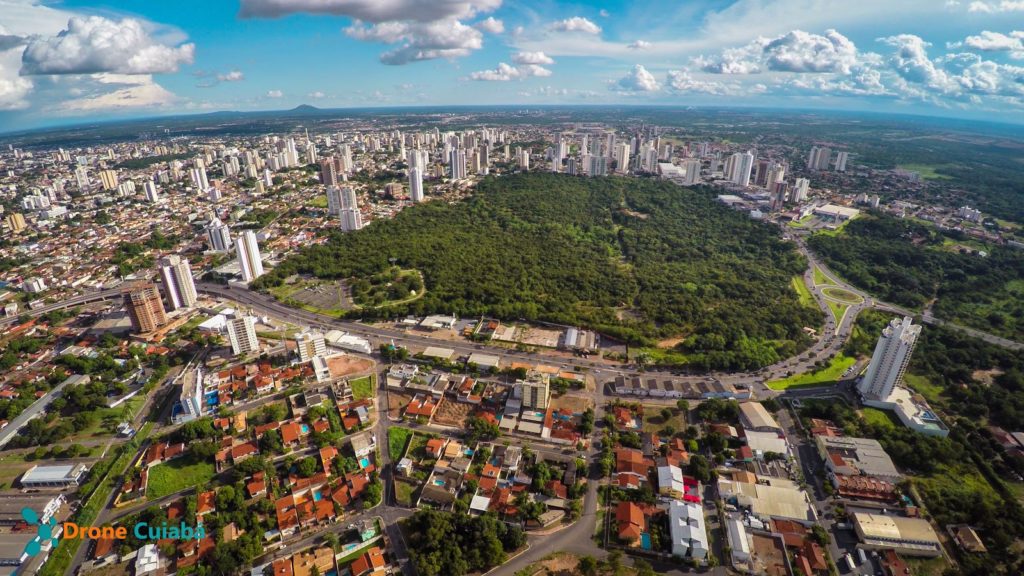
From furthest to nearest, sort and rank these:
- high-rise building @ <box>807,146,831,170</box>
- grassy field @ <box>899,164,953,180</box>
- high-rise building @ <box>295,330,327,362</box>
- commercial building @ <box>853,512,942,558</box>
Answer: high-rise building @ <box>807,146,831,170</box> → grassy field @ <box>899,164,953,180</box> → high-rise building @ <box>295,330,327,362</box> → commercial building @ <box>853,512,942,558</box>

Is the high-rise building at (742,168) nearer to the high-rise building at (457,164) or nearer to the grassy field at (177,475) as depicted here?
the high-rise building at (457,164)

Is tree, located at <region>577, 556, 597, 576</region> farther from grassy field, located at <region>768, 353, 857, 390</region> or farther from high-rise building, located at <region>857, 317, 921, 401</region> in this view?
high-rise building, located at <region>857, 317, 921, 401</region>

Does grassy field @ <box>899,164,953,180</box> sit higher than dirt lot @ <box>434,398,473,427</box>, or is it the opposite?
grassy field @ <box>899,164,953,180</box>

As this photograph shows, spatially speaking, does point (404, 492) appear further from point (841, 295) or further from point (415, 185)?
point (415, 185)

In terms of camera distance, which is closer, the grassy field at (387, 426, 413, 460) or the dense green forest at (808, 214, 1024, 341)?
the grassy field at (387, 426, 413, 460)

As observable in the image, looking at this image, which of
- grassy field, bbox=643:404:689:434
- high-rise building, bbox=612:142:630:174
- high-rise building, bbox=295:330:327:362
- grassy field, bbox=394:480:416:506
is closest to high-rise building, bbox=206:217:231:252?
high-rise building, bbox=295:330:327:362

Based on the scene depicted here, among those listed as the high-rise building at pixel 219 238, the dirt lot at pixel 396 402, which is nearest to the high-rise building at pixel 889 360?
the dirt lot at pixel 396 402
